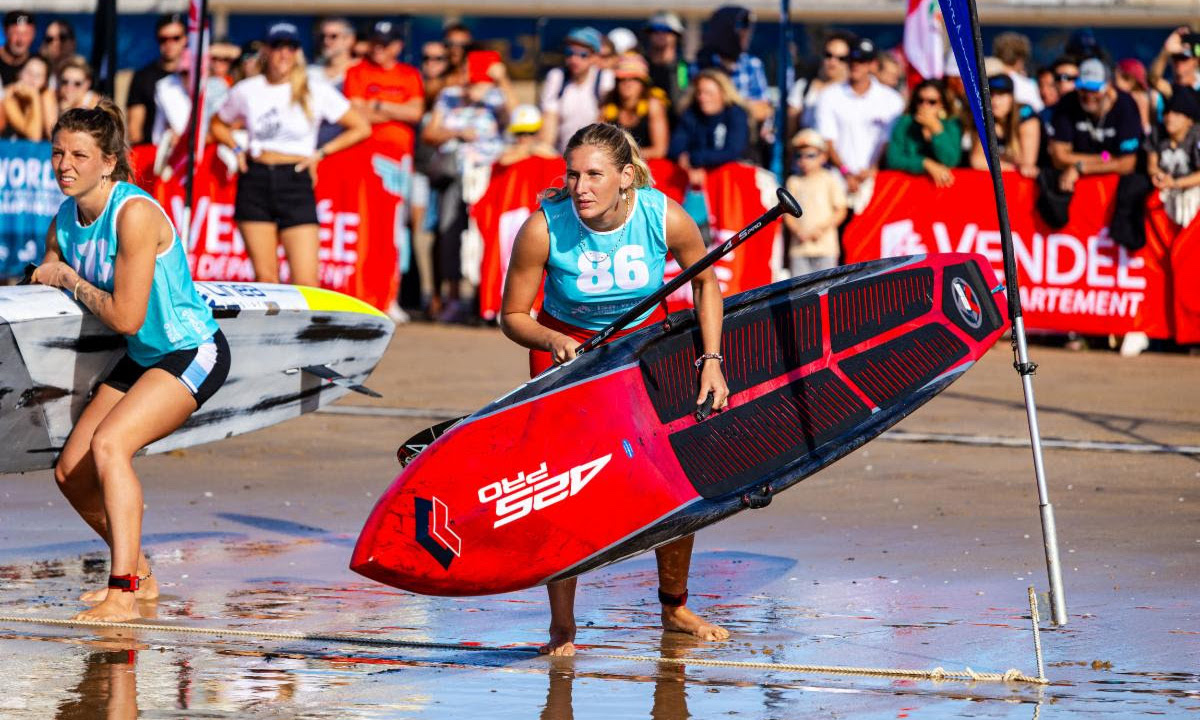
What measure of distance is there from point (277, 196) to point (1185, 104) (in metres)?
5.94

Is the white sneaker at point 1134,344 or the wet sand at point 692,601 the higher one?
the white sneaker at point 1134,344

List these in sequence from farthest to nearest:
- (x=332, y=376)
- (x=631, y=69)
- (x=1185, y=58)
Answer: (x=631, y=69), (x=1185, y=58), (x=332, y=376)

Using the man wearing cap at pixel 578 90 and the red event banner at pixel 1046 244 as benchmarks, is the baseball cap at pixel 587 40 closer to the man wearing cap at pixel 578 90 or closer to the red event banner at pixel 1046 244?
the man wearing cap at pixel 578 90

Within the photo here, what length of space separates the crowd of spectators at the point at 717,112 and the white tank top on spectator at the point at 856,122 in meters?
0.01

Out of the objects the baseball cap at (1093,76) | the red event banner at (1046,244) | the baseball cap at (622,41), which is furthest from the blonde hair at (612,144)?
the baseball cap at (622,41)

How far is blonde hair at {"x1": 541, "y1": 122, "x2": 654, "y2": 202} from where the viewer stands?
Answer: 6277 mm

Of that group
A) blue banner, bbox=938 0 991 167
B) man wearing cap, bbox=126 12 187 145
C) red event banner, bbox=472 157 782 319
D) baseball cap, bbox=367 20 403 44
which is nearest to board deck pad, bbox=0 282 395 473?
blue banner, bbox=938 0 991 167

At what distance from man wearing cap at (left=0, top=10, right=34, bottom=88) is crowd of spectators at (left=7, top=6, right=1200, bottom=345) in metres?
0.02

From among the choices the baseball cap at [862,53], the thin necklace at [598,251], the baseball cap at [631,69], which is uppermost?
the baseball cap at [862,53]

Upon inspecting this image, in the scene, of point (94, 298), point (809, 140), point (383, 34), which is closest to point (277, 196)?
point (383, 34)

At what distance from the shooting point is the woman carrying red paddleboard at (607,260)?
20.7 feet

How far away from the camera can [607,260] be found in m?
6.46

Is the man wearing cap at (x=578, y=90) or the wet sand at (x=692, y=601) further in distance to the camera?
the man wearing cap at (x=578, y=90)

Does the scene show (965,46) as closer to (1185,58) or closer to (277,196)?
(277,196)
